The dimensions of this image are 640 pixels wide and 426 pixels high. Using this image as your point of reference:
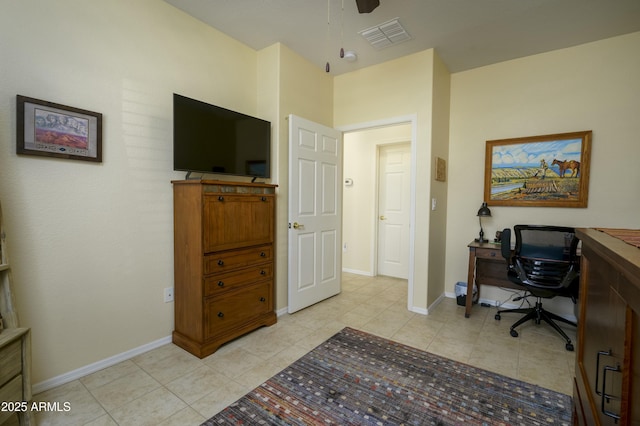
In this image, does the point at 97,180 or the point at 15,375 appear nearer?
the point at 15,375

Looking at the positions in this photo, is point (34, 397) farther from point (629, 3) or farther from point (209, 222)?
point (629, 3)

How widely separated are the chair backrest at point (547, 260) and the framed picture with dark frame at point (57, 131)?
3626 millimetres

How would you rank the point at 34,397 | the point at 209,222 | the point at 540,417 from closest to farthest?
1. the point at 540,417
2. the point at 34,397
3. the point at 209,222

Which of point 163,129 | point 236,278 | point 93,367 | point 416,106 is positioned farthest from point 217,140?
point 416,106

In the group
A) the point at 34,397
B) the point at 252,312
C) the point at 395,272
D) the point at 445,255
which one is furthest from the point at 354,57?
the point at 34,397

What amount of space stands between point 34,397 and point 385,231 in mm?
4186

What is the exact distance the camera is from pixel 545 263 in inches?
101

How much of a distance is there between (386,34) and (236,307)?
2895 mm

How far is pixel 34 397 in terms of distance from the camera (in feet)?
5.71

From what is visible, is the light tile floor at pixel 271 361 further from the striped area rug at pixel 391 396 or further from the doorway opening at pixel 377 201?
the doorway opening at pixel 377 201

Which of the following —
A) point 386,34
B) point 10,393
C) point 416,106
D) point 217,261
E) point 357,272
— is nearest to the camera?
point 10,393

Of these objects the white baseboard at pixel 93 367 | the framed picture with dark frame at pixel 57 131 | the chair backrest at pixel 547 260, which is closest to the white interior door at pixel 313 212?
the white baseboard at pixel 93 367

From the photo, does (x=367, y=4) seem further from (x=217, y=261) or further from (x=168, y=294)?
(x=168, y=294)

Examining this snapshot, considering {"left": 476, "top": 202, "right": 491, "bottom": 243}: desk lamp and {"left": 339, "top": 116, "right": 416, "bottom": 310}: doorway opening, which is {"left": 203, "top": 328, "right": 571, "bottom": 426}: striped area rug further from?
{"left": 339, "top": 116, "right": 416, "bottom": 310}: doorway opening
